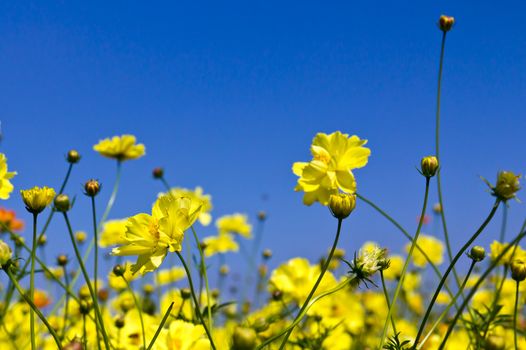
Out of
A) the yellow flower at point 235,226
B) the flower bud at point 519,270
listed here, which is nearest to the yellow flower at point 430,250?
the yellow flower at point 235,226

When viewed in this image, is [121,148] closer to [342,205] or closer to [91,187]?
[91,187]

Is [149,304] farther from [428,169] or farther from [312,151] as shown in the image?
[428,169]

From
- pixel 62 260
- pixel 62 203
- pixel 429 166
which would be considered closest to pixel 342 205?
pixel 429 166

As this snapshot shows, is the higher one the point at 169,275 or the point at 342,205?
the point at 169,275

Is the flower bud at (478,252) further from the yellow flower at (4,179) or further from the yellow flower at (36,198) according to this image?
the yellow flower at (4,179)

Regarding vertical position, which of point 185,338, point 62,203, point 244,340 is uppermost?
point 62,203

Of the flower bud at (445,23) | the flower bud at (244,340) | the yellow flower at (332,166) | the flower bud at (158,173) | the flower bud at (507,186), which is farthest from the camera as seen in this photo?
the flower bud at (158,173)
